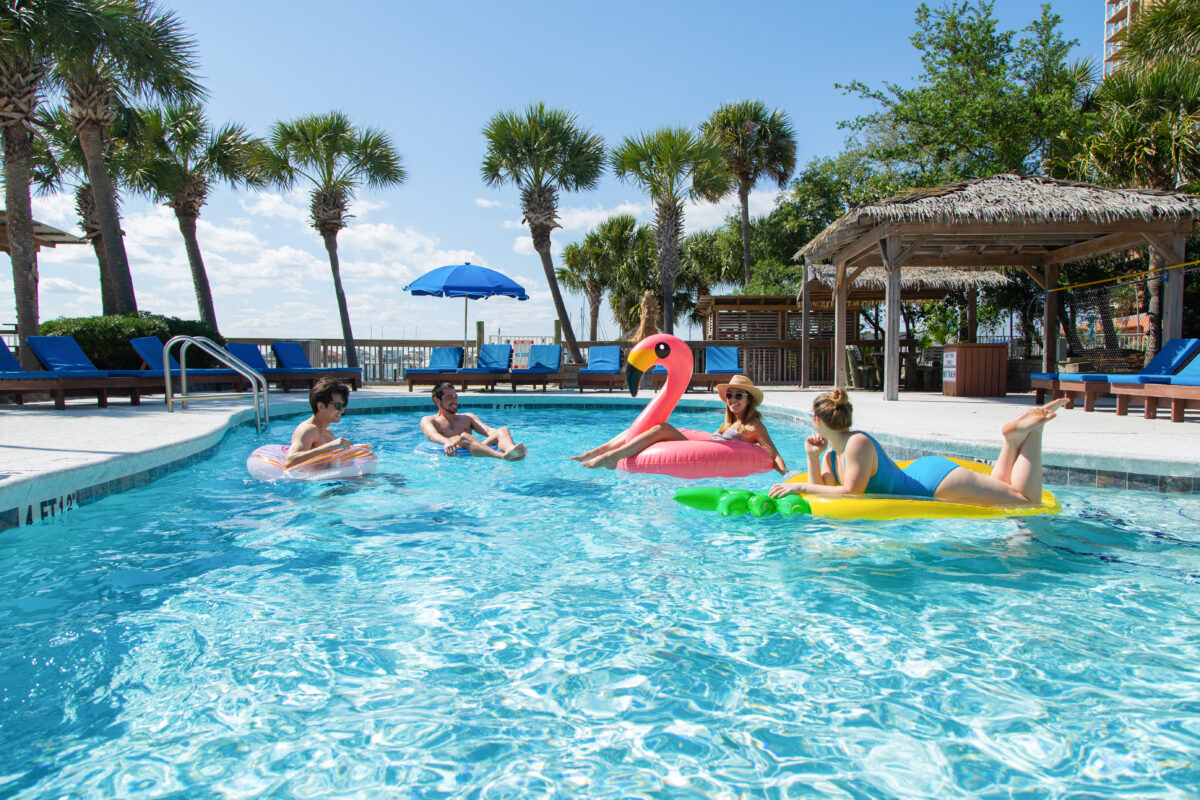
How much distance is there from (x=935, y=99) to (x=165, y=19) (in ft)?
59.1

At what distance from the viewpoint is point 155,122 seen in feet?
58.0

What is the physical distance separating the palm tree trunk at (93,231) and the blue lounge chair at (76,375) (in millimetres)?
7457

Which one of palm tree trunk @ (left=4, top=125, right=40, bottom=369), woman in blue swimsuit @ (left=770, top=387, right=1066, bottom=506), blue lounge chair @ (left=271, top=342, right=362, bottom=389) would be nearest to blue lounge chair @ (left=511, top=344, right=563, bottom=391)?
blue lounge chair @ (left=271, top=342, right=362, bottom=389)

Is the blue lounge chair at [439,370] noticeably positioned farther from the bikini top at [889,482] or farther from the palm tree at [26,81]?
the bikini top at [889,482]

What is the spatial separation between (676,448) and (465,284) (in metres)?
10.3

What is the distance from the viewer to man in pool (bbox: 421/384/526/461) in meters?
6.39

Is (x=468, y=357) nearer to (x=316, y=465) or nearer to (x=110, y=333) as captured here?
(x=110, y=333)

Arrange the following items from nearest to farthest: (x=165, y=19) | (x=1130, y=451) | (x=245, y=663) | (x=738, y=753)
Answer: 1. (x=738, y=753)
2. (x=245, y=663)
3. (x=1130, y=451)
4. (x=165, y=19)

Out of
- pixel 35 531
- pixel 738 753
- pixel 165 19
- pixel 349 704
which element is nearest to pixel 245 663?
pixel 349 704

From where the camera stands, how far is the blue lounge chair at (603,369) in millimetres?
15109

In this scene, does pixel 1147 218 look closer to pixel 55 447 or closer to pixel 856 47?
pixel 856 47

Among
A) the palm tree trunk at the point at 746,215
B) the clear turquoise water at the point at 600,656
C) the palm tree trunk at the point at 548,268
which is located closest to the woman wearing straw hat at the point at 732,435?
the clear turquoise water at the point at 600,656

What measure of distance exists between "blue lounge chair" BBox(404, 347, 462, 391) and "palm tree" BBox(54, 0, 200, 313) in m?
5.45

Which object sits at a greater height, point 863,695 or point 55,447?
point 55,447
